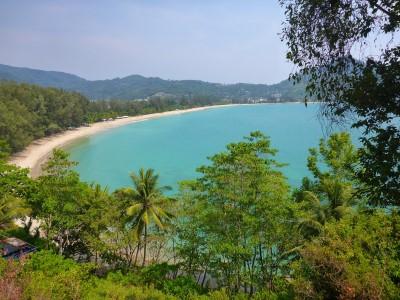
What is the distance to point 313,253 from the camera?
34.7ft

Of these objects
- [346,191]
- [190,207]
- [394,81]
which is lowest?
[190,207]

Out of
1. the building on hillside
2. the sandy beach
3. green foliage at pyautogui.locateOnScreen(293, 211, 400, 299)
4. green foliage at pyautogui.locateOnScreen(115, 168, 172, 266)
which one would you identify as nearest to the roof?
the building on hillside

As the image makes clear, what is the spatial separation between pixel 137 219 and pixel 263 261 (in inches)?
356

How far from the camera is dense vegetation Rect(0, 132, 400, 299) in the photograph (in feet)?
33.6

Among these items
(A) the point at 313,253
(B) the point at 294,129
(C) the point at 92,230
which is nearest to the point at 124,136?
(B) the point at 294,129

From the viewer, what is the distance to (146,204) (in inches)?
931

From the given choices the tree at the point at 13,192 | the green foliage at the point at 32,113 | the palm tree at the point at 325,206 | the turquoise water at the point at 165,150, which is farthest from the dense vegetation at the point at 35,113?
the palm tree at the point at 325,206

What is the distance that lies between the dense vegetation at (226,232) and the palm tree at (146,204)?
0.23ft

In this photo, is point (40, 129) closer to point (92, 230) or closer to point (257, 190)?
point (92, 230)

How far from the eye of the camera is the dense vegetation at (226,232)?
10.2 m

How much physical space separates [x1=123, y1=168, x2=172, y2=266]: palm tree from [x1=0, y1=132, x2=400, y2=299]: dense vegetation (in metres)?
0.07

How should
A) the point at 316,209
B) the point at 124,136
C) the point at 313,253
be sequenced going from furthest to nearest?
the point at 124,136, the point at 316,209, the point at 313,253

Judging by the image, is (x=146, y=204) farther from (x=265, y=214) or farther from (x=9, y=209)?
(x=265, y=214)

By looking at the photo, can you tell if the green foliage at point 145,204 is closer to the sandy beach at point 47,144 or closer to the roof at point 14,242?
the roof at point 14,242
